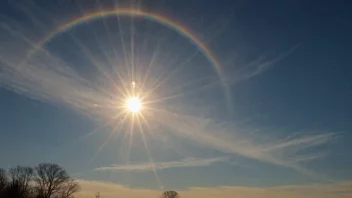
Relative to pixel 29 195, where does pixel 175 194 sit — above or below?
above

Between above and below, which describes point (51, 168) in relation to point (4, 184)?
above

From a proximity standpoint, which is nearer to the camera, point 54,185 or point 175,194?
point 54,185

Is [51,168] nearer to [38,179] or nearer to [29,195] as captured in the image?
[38,179]

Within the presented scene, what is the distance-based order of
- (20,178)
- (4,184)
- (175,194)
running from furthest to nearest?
(175,194), (20,178), (4,184)

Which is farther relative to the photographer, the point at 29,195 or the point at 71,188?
the point at 71,188

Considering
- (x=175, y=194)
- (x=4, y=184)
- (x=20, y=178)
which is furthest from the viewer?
(x=175, y=194)

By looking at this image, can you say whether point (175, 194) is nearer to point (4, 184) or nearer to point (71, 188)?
point (71, 188)

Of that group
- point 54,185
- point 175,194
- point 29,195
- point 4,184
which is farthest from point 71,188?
point 175,194

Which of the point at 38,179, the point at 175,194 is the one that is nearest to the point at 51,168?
the point at 38,179
